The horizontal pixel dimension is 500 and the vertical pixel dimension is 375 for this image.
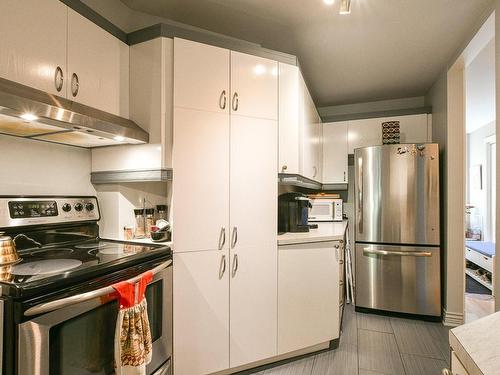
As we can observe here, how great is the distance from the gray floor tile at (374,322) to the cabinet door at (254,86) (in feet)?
6.91

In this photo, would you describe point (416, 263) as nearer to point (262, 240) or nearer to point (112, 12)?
point (262, 240)

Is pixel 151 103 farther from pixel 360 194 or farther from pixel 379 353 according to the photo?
pixel 379 353

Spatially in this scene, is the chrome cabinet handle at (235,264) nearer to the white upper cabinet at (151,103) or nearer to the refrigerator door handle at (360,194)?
the white upper cabinet at (151,103)

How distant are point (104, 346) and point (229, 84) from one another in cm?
153

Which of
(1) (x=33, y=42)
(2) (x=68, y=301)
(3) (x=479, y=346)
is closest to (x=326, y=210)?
(3) (x=479, y=346)

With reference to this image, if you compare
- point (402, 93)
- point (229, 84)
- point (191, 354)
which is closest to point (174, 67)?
point (229, 84)

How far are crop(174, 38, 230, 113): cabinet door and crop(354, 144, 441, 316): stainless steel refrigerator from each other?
178 cm

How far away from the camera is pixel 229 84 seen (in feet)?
5.87

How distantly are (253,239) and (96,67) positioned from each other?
1362 mm

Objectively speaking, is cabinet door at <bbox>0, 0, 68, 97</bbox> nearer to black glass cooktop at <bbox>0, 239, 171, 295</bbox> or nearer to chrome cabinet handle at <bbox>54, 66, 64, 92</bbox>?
chrome cabinet handle at <bbox>54, 66, 64, 92</bbox>

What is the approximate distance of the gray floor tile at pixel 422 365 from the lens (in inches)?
76.4

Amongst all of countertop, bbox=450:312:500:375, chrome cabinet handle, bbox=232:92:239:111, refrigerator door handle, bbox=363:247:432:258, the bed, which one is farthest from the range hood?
the bed

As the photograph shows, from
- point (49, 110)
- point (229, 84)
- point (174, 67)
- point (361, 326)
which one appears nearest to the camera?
point (49, 110)

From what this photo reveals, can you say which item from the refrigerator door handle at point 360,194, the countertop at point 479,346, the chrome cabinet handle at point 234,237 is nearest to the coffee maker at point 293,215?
the chrome cabinet handle at point 234,237
